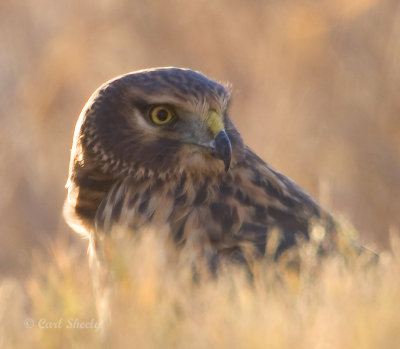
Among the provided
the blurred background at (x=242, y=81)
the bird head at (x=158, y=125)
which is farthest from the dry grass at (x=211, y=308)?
the blurred background at (x=242, y=81)

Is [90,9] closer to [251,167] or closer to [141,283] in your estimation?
[251,167]

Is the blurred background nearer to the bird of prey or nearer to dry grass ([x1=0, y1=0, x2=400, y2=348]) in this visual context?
dry grass ([x1=0, y1=0, x2=400, y2=348])

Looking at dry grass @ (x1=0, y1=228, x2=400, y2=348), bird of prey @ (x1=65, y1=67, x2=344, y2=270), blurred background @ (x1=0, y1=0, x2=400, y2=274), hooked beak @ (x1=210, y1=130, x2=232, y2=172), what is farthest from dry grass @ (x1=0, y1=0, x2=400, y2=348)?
dry grass @ (x1=0, y1=228, x2=400, y2=348)

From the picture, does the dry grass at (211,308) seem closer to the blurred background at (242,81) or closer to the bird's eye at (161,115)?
the bird's eye at (161,115)

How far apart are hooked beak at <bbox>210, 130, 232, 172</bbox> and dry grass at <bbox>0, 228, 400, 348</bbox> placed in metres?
0.70

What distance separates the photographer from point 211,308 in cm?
246

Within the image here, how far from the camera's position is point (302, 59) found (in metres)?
7.90

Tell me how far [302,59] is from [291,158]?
2.50 feet

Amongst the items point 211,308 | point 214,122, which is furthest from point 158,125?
point 211,308

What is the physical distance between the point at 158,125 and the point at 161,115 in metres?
0.04

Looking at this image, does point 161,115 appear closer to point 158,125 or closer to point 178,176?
point 158,125

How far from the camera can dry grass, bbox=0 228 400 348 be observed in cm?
228

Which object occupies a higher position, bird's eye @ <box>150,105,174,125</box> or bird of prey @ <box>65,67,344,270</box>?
bird's eye @ <box>150,105,174,125</box>

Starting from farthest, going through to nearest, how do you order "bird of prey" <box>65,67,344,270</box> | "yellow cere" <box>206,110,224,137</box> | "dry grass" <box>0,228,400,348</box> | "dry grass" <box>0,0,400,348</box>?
"dry grass" <box>0,0,400,348</box>, "yellow cere" <box>206,110,224,137</box>, "bird of prey" <box>65,67,344,270</box>, "dry grass" <box>0,228,400,348</box>
